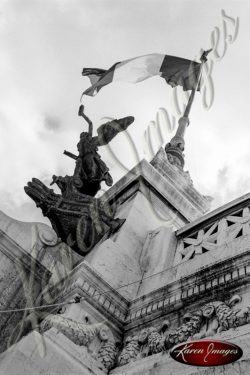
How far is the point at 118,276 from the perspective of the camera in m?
6.82

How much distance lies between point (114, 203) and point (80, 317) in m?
4.16

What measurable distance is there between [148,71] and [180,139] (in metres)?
Answer: 2.64

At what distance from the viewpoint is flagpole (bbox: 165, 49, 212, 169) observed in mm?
12448

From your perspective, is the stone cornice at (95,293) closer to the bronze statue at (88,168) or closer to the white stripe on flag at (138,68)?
the bronze statue at (88,168)

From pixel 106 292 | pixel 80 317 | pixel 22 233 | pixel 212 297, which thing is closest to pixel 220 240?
pixel 212 297

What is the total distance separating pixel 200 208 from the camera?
395 inches

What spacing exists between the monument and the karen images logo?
14cm

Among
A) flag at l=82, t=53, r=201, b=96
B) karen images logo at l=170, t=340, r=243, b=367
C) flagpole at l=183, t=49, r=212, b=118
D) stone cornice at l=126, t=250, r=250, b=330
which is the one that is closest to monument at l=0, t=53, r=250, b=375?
stone cornice at l=126, t=250, r=250, b=330

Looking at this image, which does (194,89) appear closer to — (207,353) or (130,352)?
(130,352)

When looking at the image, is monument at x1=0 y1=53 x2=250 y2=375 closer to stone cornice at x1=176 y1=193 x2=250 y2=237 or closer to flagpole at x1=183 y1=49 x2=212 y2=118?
stone cornice at x1=176 y1=193 x2=250 y2=237

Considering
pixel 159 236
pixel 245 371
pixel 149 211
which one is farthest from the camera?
pixel 149 211

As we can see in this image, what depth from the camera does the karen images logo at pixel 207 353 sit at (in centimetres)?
394

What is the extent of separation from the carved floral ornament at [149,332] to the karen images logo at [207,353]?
501 millimetres

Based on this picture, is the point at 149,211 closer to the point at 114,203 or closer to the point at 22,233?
the point at 114,203
